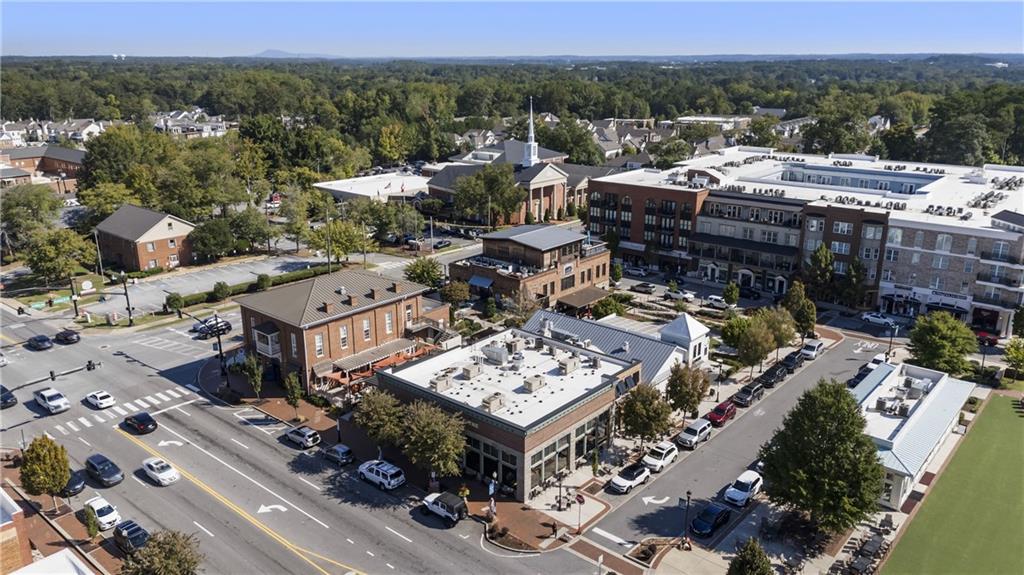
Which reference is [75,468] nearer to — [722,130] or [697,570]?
[697,570]

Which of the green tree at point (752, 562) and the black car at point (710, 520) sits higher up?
the green tree at point (752, 562)

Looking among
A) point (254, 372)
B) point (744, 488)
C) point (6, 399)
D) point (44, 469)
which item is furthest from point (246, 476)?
point (744, 488)

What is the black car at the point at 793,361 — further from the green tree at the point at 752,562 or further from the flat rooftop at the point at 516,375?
the green tree at the point at 752,562

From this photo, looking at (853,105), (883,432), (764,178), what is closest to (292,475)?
(883,432)

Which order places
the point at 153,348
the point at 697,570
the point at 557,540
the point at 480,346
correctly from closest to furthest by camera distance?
the point at 697,570 → the point at 557,540 → the point at 480,346 → the point at 153,348

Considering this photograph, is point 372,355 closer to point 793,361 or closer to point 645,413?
point 645,413

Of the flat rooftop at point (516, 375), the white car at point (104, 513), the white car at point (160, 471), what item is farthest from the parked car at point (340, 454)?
the white car at point (104, 513)
